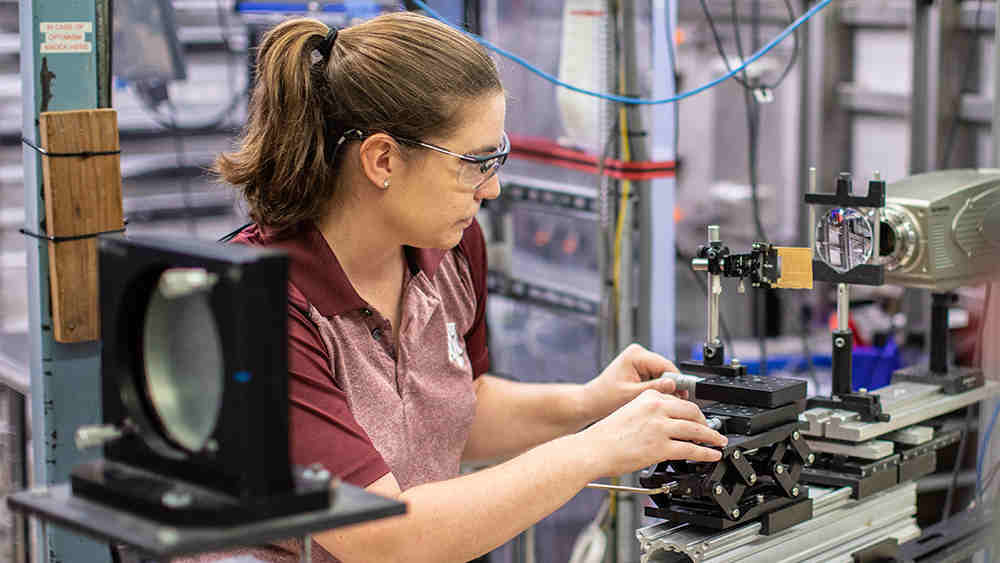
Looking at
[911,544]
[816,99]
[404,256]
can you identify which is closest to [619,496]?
[911,544]

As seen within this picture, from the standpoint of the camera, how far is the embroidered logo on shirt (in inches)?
71.6

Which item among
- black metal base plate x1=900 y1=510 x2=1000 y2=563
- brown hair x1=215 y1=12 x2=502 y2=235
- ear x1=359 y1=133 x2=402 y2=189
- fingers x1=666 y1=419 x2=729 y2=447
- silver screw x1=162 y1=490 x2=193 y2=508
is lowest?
black metal base plate x1=900 y1=510 x2=1000 y2=563

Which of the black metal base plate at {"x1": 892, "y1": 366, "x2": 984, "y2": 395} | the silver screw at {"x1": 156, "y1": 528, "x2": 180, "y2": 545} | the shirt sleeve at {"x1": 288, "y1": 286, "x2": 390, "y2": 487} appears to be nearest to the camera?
the silver screw at {"x1": 156, "y1": 528, "x2": 180, "y2": 545}

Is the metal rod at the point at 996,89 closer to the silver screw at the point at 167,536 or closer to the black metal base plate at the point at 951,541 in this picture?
the black metal base plate at the point at 951,541

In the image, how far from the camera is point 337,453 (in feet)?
4.74

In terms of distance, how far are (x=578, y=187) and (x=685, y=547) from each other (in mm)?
1481

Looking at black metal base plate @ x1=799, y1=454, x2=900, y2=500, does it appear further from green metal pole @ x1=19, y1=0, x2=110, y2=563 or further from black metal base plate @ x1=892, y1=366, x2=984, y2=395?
green metal pole @ x1=19, y1=0, x2=110, y2=563

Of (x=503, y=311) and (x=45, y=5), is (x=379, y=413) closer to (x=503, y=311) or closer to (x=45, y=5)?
(x=45, y=5)

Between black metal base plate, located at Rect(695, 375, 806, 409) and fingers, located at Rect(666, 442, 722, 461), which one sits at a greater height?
black metal base plate, located at Rect(695, 375, 806, 409)

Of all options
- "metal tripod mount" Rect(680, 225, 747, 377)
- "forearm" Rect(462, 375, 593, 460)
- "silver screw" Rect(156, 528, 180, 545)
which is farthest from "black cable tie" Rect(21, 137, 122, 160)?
"silver screw" Rect(156, 528, 180, 545)

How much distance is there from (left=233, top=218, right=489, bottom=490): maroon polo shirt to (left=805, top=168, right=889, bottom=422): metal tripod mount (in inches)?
21.6

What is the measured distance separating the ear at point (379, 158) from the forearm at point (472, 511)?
1.38ft

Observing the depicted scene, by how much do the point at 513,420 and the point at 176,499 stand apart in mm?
1051

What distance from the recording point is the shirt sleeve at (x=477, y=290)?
1938mm
